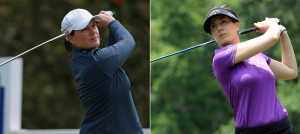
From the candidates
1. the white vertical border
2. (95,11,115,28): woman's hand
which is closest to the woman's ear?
(95,11,115,28): woman's hand

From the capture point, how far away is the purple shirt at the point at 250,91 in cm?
275

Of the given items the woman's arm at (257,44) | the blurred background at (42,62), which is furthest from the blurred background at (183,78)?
the woman's arm at (257,44)

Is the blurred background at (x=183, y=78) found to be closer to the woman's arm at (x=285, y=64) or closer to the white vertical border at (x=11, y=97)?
the white vertical border at (x=11, y=97)

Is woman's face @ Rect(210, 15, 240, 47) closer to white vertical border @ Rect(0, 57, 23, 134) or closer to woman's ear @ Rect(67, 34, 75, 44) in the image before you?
woman's ear @ Rect(67, 34, 75, 44)

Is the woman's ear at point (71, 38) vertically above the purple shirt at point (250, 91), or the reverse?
the woman's ear at point (71, 38)

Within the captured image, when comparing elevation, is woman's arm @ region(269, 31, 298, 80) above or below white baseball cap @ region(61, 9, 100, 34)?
below

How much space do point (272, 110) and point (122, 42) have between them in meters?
0.82

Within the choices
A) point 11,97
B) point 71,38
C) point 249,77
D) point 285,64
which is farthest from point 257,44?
point 11,97

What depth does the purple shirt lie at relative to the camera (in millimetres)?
2754

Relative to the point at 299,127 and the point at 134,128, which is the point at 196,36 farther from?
the point at 134,128

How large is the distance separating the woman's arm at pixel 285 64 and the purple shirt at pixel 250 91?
22cm

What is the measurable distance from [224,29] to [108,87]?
0.65 metres

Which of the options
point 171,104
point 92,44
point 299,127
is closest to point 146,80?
point 171,104

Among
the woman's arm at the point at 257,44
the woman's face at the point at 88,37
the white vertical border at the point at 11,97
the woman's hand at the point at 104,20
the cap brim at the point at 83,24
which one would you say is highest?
the woman's hand at the point at 104,20
